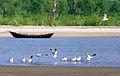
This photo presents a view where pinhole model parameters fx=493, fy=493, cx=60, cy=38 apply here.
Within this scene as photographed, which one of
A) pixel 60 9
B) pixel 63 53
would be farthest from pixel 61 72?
pixel 60 9

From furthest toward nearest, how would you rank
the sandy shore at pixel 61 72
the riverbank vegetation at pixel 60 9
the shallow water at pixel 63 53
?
the riverbank vegetation at pixel 60 9, the shallow water at pixel 63 53, the sandy shore at pixel 61 72

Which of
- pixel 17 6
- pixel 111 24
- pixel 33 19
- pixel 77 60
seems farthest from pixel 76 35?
pixel 17 6

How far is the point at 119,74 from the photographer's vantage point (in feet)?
63.0

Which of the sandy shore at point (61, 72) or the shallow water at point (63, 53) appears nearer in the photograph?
the sandy shore at point (61, 72)

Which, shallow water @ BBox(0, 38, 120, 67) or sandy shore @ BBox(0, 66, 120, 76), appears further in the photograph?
shallow water @ BBox(0, 38, 120, 67)

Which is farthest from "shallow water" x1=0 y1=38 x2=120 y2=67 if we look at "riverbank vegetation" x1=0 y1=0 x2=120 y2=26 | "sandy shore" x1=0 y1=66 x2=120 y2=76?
"riverbank vegetation" x1=0 y1=0 x2=120 y2=26

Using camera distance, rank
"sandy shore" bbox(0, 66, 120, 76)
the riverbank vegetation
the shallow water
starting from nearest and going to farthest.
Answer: "sandy shore" bbox(0, 66, 120, 76) < the shallow water < the riverbank vegetation

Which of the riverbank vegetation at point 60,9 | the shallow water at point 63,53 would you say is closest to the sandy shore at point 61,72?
the shallow water at point 63,53

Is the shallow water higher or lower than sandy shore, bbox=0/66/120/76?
lower

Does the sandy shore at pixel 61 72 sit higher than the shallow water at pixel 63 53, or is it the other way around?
the sandy shore at pixel 61 72

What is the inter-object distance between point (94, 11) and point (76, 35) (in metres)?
33.9

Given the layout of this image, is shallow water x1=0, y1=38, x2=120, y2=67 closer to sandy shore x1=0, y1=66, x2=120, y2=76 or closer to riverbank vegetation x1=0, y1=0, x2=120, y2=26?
sandy shore x1=0, y1=66, x2=120, y2=76

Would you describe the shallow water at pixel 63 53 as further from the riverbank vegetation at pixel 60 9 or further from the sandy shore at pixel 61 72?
the riverbank vegetation at pixel 60 9

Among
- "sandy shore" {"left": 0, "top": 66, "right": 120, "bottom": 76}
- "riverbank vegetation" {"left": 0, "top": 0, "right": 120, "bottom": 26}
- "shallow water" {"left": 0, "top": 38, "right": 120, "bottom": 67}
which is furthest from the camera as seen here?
"riverbank vegetation" {"left": 0, "top": 0, "right": 120, "bottom": 26}
